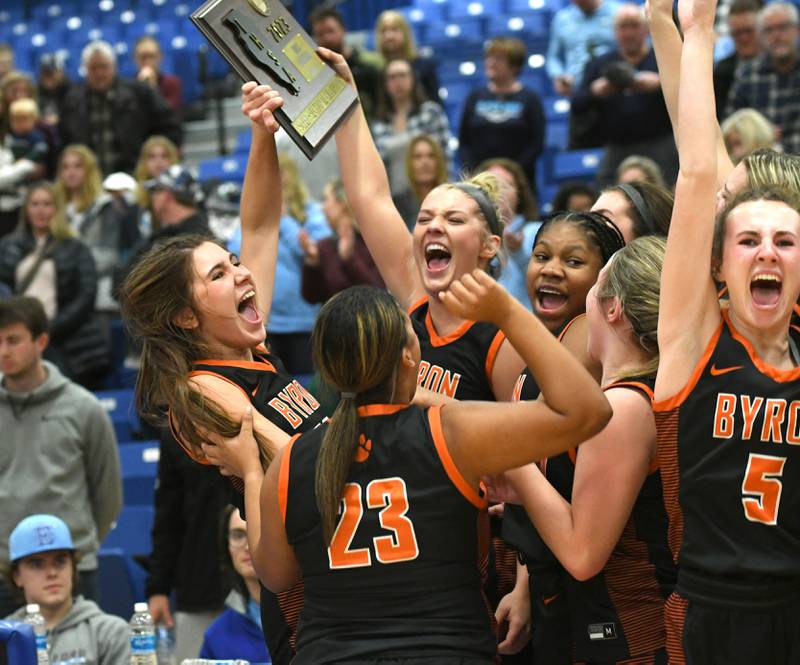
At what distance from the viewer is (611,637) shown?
2.91 m

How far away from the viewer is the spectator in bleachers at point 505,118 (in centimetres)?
793

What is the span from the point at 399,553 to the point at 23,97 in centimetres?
830

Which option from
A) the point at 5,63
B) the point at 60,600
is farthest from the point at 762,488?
the point at 5,63

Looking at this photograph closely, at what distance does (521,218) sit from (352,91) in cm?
304

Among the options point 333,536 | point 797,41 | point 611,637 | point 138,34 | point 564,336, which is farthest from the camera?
point 138,34

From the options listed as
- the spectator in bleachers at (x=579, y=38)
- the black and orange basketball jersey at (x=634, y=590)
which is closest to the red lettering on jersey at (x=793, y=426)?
the black and orange basketball jersey at (x=634, y=590)

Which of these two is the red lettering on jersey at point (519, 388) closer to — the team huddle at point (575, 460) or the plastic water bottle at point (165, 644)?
the team huddle at point (575, 460)

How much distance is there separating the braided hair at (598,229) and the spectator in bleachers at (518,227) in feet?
8.73

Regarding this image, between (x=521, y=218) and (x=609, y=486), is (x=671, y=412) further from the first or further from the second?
(x=521, y=218)

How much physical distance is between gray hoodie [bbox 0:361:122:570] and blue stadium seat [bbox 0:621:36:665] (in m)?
2.68

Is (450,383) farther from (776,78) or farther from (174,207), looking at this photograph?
(776,78)

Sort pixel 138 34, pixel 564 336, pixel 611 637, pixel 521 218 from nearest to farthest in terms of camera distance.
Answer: pixel 611 637 → pixel 564 336 → pixel 521 218 → pixel 138 34

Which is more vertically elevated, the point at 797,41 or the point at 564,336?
the point at 797,41

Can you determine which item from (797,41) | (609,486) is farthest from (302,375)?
(609,486)
